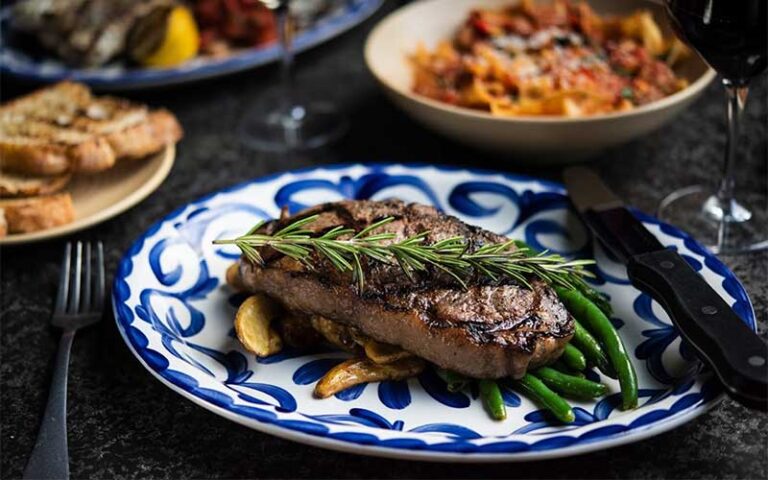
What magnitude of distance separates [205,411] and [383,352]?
41 cm

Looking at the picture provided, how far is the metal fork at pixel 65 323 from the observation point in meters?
1.81

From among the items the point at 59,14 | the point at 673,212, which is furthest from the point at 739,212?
the point at 59,14

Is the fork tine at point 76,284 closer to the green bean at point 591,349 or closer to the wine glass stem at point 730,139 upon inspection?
the green bean at point 591,349

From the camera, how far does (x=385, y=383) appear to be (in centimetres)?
193

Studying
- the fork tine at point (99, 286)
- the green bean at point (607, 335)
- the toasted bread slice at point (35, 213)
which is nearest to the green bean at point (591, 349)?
the green bean at point (607, 335)

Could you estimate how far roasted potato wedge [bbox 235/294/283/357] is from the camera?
1998mm

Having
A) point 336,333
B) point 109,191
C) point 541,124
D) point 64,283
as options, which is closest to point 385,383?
point 336,333

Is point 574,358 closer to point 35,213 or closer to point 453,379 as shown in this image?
point 453,379

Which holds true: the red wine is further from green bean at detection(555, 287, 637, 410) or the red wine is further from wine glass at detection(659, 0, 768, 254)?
green bean at detection(555, 287, 637, 410)

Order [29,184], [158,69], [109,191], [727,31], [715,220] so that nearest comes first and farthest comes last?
1. [727,31]
2. [715,220]
3. [29,184]
4. [109,191]
5. [158,69]

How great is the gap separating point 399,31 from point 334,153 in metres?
0.56

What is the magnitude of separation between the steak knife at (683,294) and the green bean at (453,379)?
0.43 meters

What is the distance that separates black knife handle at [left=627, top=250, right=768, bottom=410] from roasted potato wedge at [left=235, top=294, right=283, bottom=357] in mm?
799

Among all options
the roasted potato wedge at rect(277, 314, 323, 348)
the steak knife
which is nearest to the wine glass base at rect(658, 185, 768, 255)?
the steak knife
